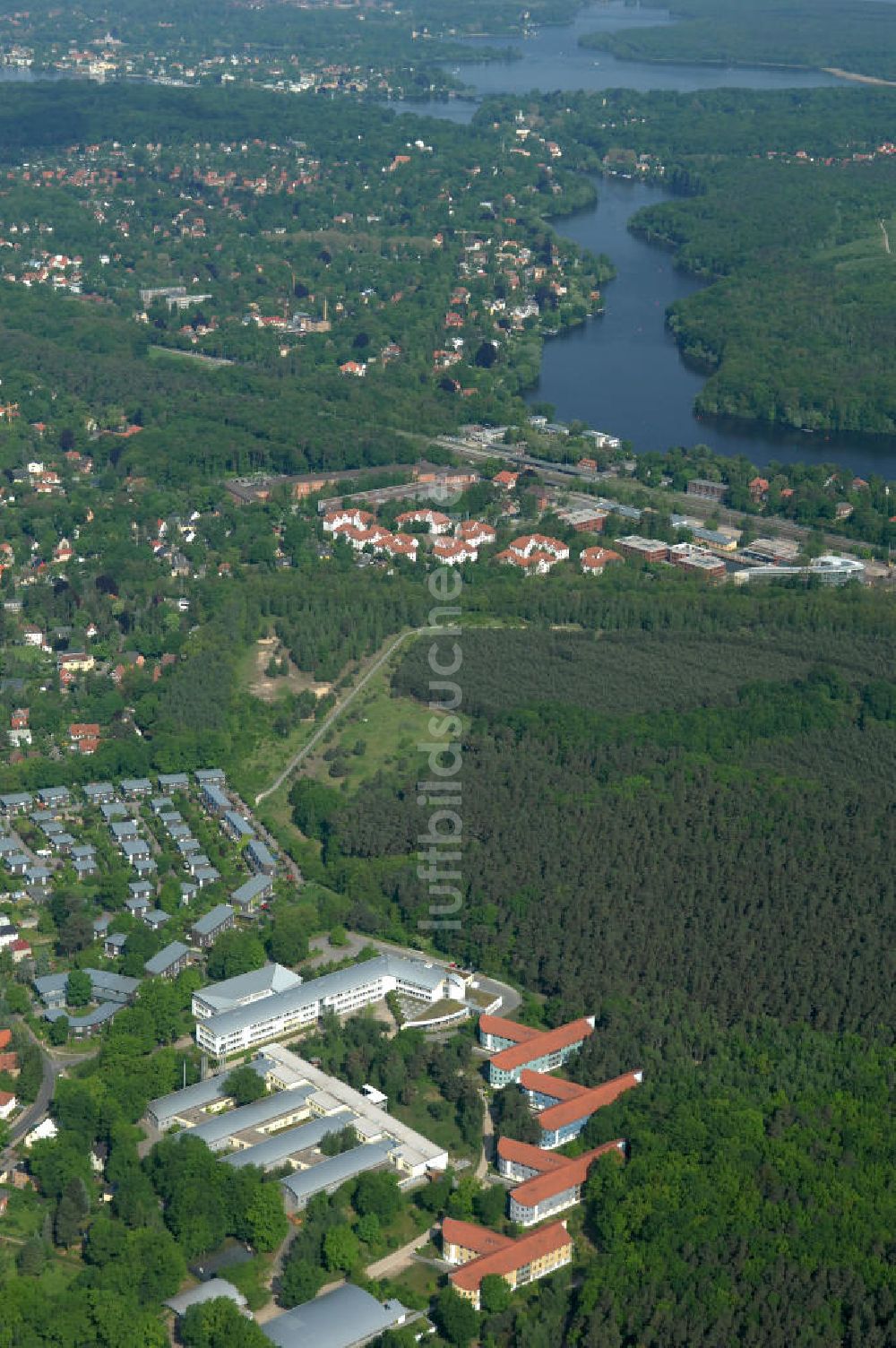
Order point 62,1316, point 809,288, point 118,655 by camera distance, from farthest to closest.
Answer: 1. point 809,288
2. point 118,655
3. point 62,1316

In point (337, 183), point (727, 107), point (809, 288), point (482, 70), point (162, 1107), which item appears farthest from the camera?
point (482, 70)

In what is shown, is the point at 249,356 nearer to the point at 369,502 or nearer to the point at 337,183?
the point at 369,502

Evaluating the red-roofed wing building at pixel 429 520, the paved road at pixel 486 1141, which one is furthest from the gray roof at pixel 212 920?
the red-roofed wing building at pixel 429 520

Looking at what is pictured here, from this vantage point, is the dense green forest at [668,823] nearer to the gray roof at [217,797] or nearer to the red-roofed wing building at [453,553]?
the gray roof at [217,797]

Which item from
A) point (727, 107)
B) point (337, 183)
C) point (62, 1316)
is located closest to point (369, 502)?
point (62, 1316)

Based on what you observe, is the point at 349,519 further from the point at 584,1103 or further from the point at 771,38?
the point at 771,38

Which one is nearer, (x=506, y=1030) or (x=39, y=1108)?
(x=39, y=1108)

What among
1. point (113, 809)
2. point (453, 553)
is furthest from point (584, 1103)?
point (453, 553)
